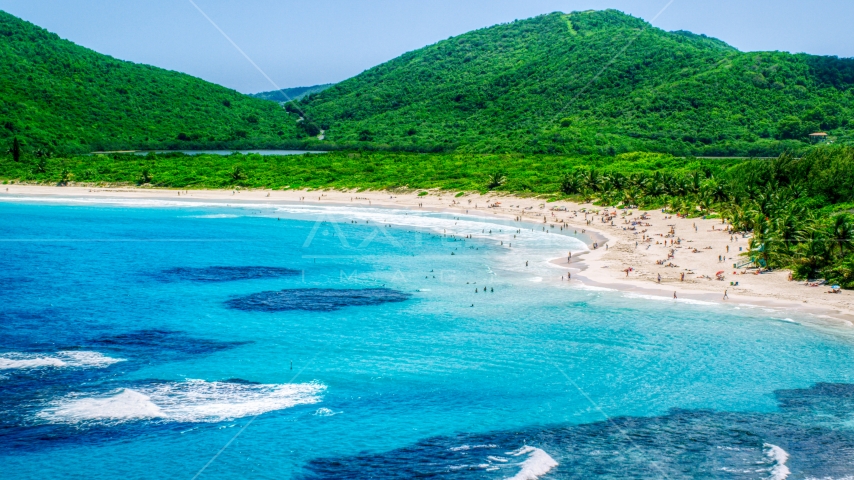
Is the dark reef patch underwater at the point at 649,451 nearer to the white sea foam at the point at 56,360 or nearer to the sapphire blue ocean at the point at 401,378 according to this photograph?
the sapphire blue ocean at the point at 401,378

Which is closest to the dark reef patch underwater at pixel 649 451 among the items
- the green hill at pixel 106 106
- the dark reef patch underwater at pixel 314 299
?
the dark reef patch underwater at pixel 314 299

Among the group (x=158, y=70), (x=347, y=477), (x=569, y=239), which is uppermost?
(x=158, y=70)

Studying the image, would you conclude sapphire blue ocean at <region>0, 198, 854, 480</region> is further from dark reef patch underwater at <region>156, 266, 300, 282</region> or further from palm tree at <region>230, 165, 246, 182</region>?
palm tree at <region>230, 165, 246, 182</region>

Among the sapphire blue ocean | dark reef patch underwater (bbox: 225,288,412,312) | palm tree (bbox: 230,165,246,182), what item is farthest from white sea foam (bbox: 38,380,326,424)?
palm tree (bbox: 230,165,246,182)

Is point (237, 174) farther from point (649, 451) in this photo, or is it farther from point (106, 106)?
point (649, 451)

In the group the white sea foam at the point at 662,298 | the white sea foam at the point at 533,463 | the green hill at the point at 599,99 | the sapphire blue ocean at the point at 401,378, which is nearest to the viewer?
the white sea foam at the point at 533,463

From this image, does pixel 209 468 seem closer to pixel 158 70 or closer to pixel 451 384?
pixel 451 384

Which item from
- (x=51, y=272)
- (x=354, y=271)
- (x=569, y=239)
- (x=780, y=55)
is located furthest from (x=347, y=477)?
(x=780, y=55)
